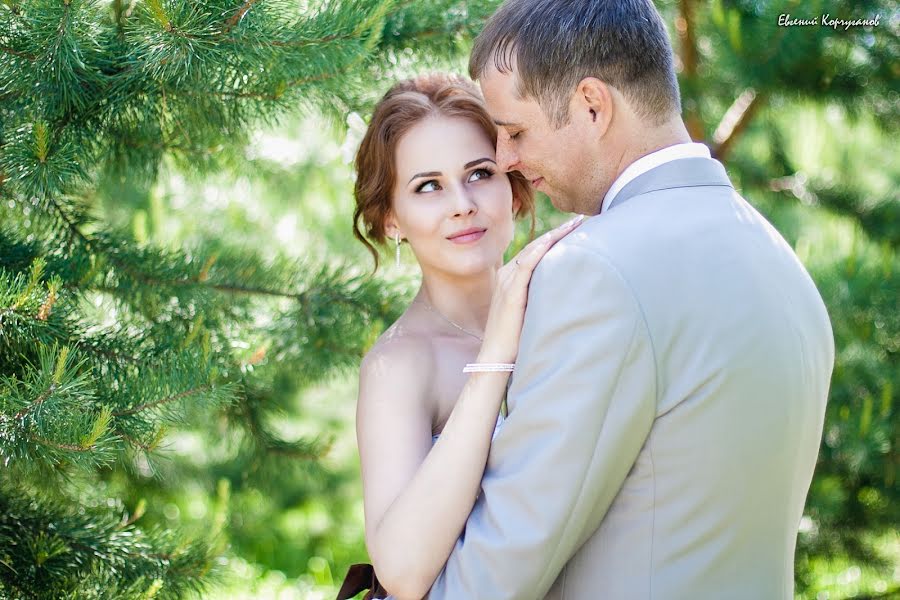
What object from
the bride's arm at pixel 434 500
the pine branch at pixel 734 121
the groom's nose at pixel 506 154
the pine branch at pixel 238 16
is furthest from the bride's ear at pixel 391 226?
the pine branch at pixel 734 121

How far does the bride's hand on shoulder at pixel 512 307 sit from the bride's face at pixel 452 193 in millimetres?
619

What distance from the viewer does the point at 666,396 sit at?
1771 mm

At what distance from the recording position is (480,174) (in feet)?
8.95

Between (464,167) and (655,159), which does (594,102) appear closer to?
(655,159)

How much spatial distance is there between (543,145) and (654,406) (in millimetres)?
685

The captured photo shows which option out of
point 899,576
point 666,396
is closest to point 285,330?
point 666,396

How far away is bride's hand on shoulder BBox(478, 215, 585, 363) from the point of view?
1978 millimetres

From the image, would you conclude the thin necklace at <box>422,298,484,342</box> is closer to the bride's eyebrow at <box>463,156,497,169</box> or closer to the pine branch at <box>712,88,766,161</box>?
the bride's eyebrow at <box>463,156,497,169</box>

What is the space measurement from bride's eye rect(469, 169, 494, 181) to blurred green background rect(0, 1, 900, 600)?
16.9 inches

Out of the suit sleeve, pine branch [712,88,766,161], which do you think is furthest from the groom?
pine branch [712,88,766,161]

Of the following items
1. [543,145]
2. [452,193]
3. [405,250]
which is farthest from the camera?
[405,250]

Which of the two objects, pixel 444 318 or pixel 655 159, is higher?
pixel 655 159

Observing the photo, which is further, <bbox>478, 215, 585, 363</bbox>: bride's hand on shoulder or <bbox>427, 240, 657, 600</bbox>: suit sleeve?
<bbox>478, 215, 585, 363</bbox>: bride's hand on shoulder

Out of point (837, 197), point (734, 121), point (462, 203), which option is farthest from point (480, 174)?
point (837, 197)
